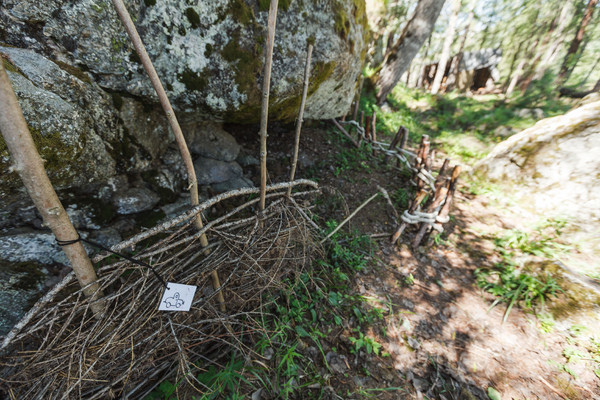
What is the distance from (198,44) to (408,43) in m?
5.78

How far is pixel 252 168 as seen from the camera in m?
3.55

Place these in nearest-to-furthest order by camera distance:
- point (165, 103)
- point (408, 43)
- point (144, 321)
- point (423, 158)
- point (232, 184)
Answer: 1. point (165, 103)
2. point (144, 321)
3. point (232, 184)
4. point (423, 158)
5. point (408, 43)

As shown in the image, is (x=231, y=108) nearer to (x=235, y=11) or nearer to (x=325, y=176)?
(x=235, y=11)

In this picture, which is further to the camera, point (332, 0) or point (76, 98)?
point (332, 0)

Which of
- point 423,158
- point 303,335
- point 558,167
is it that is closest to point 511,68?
point 558,167

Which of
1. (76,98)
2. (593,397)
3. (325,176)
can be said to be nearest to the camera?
(76,98)

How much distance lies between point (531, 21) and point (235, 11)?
21315 millimetres

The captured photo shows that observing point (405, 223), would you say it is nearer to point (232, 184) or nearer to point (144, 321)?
point (232, 184)

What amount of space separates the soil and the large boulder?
1.57 meters

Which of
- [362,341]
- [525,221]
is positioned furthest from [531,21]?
[362,341]

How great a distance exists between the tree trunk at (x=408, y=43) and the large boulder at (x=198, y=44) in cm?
381

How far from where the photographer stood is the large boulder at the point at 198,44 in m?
1.55

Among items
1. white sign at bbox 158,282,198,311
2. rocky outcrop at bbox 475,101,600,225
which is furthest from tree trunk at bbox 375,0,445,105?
white sign at bbox 158,282,198,311

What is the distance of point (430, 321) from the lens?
2283 millimetres
